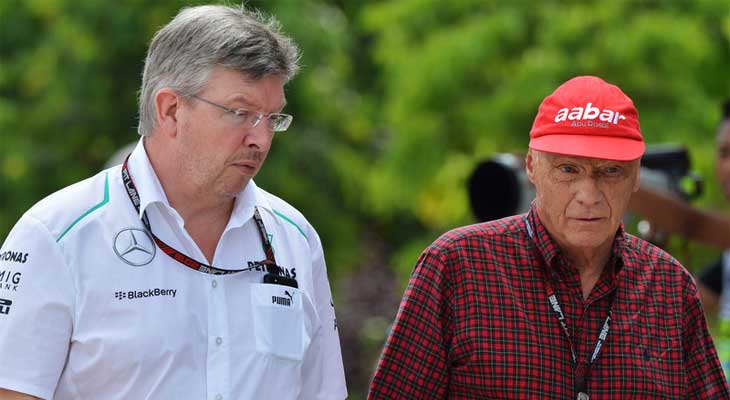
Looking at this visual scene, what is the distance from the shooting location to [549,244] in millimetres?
2645

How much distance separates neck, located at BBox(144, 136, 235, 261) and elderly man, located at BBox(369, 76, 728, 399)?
488 millimetres

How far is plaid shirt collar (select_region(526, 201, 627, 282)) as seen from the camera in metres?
2.64

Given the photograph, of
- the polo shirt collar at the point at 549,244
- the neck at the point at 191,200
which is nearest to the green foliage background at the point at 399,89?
the polo shirt collar at the point at 549,244

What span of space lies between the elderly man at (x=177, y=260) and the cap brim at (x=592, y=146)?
2.07ft

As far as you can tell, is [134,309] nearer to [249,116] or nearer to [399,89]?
[249,116]

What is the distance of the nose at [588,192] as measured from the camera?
2.56 metres

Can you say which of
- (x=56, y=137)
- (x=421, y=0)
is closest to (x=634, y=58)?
(x=421, y=0)

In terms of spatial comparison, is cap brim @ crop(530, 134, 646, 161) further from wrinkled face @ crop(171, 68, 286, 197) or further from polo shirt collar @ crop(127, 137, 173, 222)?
polo shirt collar @ crop(127, 137, 173, 222)

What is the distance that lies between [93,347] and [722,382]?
1.51 meters

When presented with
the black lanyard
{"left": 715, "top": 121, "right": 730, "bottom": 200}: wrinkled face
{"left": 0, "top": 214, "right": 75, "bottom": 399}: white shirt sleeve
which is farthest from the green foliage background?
{"left": 0, "top": 214, "right": 75, "bottom": 399}: white shirt sleeve

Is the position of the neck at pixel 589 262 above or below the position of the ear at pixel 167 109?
below

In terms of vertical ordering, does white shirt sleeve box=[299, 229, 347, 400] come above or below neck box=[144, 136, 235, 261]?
below

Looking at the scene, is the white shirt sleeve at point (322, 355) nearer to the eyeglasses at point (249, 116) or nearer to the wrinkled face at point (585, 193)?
the eyeglasses at point (249, 116)

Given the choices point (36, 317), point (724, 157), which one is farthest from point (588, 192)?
point (724, 157)
